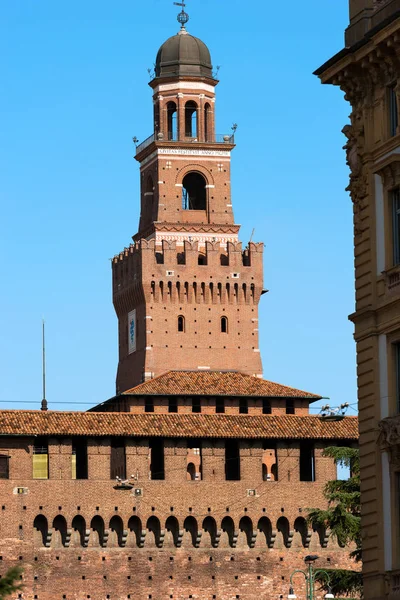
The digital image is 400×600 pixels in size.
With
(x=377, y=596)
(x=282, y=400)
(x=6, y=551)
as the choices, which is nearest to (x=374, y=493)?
(x=377, y=596)

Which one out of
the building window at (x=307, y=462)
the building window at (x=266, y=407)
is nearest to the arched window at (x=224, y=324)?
the building window at (x=266, y=407)

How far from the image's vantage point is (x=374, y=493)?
96.6ft

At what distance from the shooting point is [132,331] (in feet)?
278

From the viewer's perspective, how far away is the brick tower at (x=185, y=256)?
82.3 metres

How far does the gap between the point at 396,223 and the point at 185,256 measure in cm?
5390

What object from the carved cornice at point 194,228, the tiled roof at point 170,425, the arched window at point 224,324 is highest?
the carved cornice at point 194,228

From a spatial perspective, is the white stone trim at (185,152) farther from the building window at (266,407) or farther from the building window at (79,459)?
the building window at (79,459)

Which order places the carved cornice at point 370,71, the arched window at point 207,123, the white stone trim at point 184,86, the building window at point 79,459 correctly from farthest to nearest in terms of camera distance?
1. the arched window at point 207,123
2. the white stone trim at point 184,86
3. the building window at point 79,459
4. the carved cornice at point 370,71

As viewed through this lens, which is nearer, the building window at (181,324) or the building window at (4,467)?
the building window at (4,467)

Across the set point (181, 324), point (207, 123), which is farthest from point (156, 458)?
point (207, 123)

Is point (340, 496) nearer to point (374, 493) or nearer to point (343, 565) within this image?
point (343, 565)

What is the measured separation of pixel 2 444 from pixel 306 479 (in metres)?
10.1

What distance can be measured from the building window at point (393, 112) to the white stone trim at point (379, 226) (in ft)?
2.39

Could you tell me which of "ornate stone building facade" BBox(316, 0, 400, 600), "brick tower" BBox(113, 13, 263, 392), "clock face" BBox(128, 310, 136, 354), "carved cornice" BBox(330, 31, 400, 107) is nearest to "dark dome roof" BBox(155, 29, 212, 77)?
"brick tower" BBox(113, 13, 263, 392)
